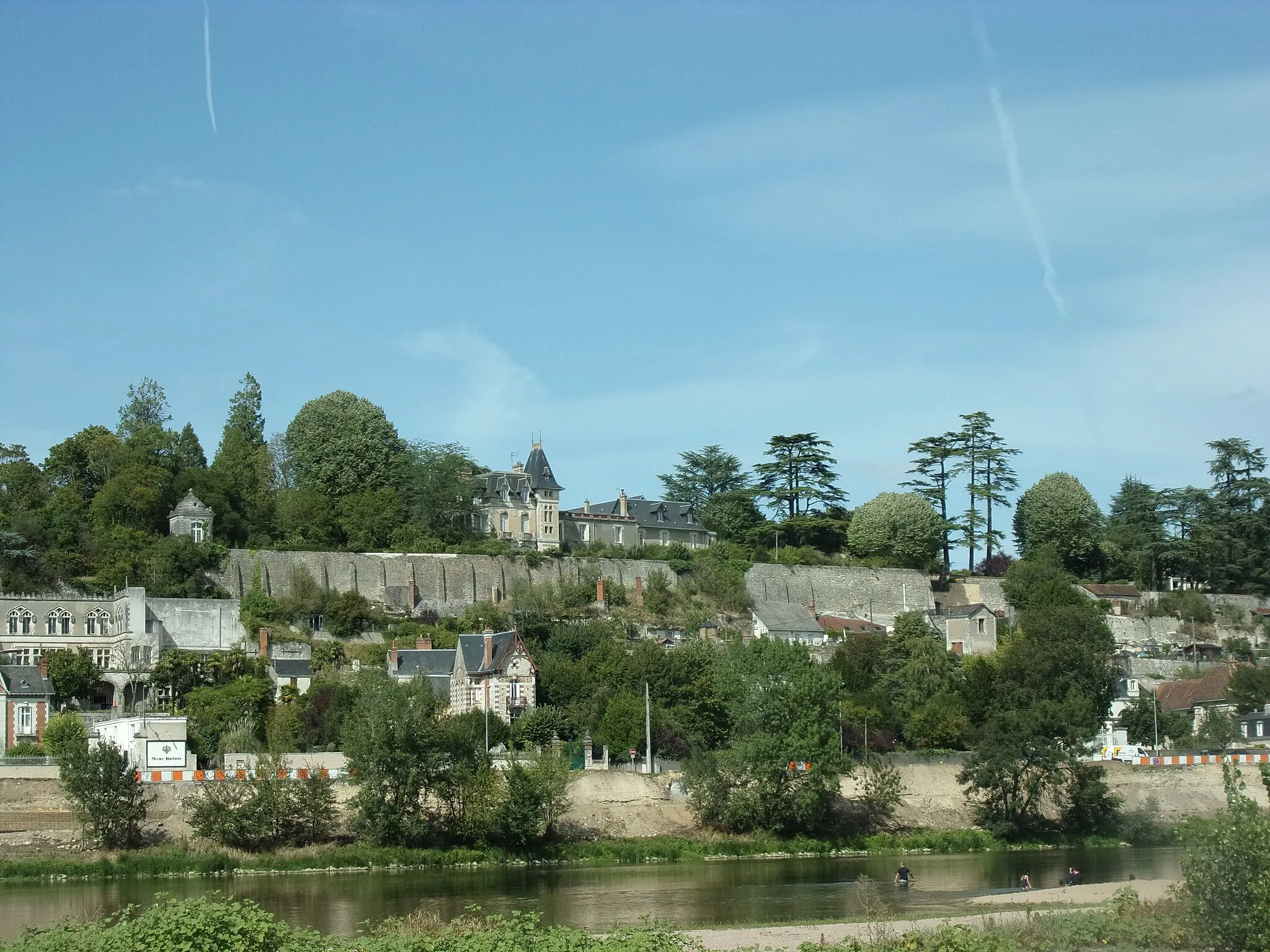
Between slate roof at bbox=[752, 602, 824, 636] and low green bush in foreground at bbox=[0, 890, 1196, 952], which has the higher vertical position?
slate roof at bbox=[752, 602, 824, 636]

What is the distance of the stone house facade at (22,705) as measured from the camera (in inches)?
2069

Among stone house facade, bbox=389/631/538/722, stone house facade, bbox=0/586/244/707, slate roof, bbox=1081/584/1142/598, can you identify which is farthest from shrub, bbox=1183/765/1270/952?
slate roof, bbox=1081/584/1142/598

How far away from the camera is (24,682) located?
5412cm

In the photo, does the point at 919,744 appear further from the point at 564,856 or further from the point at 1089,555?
the point at 1089,555

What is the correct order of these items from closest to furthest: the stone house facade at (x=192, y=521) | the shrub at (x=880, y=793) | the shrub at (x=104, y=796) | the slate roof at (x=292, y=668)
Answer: the shrub at (x=104, y=796)
the shrub at (x=880, y=793)
the slate roof at (x=292, y=668)
the stone house facade at (x=192, y=521)

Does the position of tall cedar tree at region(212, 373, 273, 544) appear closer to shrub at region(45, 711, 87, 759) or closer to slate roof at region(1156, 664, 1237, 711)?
shrub at region(45, 711, 87, 759)

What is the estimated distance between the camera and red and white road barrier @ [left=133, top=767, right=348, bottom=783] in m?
44.8

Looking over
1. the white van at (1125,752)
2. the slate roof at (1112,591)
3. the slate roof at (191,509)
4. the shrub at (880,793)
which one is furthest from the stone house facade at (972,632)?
the slate roof at (191,509)

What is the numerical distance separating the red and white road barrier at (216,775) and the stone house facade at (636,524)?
124 feet

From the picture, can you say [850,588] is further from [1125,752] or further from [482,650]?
[482,650]

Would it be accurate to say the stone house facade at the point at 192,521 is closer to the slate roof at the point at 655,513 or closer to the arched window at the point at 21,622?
the arched window at the point at 21,622

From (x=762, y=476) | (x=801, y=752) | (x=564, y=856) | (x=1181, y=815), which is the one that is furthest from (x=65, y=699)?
(x=762, y=476)

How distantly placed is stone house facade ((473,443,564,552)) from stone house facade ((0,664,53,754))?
3012 centimetres

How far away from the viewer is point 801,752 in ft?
156
